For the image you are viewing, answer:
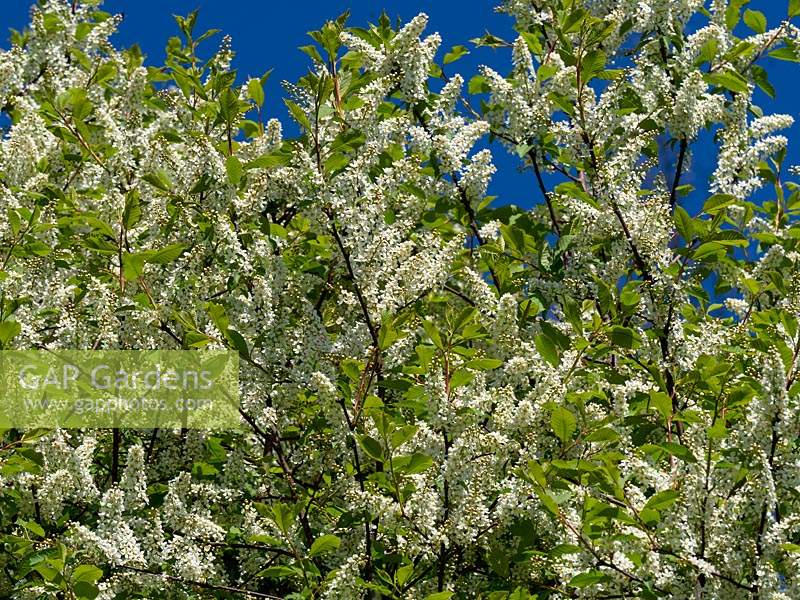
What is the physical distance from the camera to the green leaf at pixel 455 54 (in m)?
6.86

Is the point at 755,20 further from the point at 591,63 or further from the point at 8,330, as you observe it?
the point at 8,330

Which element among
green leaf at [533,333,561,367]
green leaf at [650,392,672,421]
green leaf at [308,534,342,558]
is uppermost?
green leaf at [533,333,561,367]

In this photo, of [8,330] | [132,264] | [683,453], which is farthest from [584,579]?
[8,330]

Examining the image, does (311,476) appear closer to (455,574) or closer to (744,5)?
(455,574)

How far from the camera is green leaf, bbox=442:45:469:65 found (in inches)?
270

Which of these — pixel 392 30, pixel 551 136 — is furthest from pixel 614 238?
pixel 392 30

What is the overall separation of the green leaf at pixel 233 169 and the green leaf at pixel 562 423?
1.99m

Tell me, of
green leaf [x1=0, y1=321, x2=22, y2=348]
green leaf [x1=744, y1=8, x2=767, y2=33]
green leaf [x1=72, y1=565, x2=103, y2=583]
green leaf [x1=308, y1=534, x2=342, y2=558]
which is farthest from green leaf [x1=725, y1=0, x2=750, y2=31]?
green leaf [x1=72, y1=565, x2=103, y2=583]

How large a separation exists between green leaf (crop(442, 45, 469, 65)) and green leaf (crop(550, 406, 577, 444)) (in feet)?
10.3

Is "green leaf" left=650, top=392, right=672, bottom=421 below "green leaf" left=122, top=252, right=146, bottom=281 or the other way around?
below

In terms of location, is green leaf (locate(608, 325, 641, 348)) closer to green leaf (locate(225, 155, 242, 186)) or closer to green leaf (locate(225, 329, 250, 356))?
green leaf (locate(225, 329, 250, 356))

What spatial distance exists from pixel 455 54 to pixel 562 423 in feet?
10.7

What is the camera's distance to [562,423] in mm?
4340

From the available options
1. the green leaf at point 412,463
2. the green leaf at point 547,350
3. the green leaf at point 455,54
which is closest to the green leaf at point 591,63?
the green leaf at point 455,54
